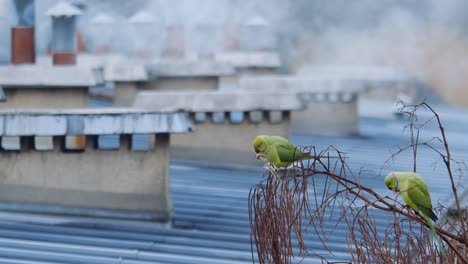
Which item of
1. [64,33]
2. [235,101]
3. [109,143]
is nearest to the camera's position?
[109,143]

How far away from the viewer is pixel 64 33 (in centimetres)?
935

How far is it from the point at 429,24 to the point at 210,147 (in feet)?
36.0

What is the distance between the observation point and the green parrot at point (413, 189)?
3039 millimetres

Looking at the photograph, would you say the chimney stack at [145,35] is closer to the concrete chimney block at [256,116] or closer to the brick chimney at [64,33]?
the brick chimney at [64,33]

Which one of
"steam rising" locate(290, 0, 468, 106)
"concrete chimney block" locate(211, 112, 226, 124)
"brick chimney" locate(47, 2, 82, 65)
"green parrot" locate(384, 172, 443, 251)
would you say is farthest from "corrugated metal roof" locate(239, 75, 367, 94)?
"green parrot" locate(384, 172, 443, 251)

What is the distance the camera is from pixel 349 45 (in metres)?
20.5

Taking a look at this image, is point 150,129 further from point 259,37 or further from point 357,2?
point 357,2

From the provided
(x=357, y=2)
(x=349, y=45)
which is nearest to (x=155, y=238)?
(x=357, y=2)

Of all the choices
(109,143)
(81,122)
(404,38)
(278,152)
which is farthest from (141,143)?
(404,38)

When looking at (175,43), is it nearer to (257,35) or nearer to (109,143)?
(257,35)

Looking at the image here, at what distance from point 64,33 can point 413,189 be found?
6.76 metres

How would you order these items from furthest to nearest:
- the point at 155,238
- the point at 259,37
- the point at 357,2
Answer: the point at 357,2 → the point at 259,37 → the point at 155,238

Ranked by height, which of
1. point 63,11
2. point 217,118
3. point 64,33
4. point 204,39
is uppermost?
point 63,11

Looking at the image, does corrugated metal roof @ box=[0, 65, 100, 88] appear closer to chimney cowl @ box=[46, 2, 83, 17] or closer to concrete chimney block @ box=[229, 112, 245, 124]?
chimney cowl @ box=[46, 2, 83, 17]
